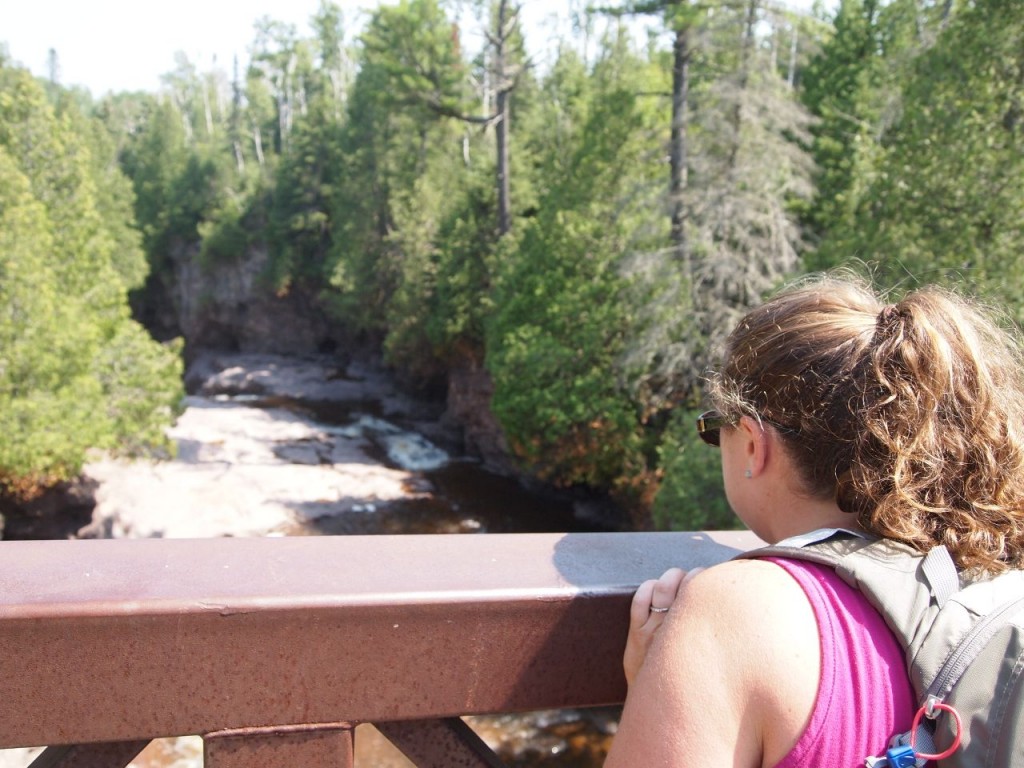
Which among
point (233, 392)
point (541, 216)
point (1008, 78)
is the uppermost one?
point (1008, 78)

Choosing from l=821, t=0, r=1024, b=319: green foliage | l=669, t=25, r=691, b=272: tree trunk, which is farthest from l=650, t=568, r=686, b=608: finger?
l=669, t=25, r=691, b=272: tree trunk

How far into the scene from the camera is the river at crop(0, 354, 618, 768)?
7797mm

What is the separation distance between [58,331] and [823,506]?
44.9 feet

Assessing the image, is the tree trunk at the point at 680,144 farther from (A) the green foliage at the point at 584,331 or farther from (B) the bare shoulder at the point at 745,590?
(B) the bare shoulder at the point at 745,590

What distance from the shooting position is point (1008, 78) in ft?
29.3

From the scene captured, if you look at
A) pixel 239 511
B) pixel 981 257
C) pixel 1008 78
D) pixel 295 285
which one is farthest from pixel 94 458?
pixel 295 285

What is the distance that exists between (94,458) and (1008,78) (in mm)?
14622

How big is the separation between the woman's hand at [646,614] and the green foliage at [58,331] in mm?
12491

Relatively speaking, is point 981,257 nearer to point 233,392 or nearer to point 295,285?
point 233,392

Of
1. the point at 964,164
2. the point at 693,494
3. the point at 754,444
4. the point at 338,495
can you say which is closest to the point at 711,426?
the point at 754,444

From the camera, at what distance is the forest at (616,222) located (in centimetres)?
931

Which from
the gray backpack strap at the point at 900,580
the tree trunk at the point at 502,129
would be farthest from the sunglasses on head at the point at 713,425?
the tree trunk at the point at 502,129

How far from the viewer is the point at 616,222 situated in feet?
48.9

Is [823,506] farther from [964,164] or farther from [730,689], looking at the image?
[964,164]
